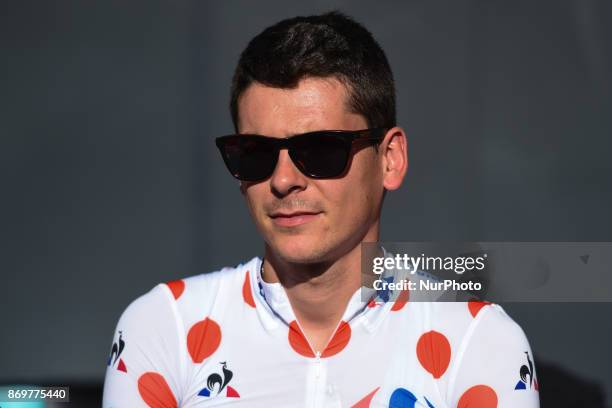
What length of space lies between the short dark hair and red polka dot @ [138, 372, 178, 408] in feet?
2.06

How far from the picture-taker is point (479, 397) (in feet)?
5.64

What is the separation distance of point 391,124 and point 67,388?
8.21 feet

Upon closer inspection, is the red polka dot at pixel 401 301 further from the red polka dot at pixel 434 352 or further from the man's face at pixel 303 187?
the man's face at pixel 303 187

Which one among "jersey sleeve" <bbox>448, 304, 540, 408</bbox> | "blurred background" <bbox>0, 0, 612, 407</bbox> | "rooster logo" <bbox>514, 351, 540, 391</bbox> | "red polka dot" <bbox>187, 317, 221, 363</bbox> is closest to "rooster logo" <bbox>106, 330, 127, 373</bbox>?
"red polka dot" <bbox>187, 317, 221, 363</bbox>

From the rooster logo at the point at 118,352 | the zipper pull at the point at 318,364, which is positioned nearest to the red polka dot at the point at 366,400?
the zipper pull at the point at 318,364

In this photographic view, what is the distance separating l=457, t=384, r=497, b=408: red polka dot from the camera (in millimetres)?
1713

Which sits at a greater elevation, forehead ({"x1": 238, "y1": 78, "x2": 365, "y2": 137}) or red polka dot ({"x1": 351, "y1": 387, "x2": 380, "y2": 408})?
forehead ({"x1": 238, "y1": 78, "x2": 365, "y2": 137})

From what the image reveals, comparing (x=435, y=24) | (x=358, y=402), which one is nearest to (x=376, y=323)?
(x=358, y=402)

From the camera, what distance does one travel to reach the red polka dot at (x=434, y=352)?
69.6 inches

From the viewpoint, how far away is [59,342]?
147 inches

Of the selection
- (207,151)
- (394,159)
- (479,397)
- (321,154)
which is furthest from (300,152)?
(207,151)

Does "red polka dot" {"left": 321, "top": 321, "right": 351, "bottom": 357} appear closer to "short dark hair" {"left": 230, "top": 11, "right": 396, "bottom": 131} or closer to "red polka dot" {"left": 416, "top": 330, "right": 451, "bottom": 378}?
"red polka dot" {"left": 416, "top": 330, "right": 451, "bottom": 378}

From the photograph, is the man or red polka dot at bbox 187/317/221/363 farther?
red polka dot at bbox 187/317/221/363

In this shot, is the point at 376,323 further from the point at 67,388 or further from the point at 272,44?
the point at 67,388
